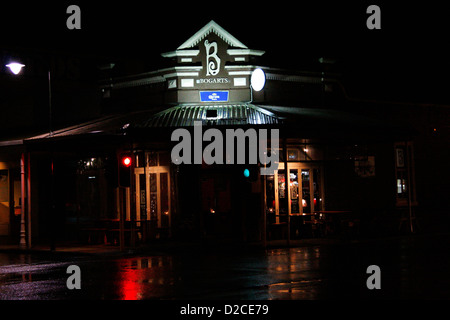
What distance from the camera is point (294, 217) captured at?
2530 cm

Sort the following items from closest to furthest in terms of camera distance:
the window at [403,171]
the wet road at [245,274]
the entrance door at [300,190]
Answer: the wet road at [245,274], the entrance door at [300,190], the window at [403,171]

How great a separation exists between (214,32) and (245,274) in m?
12.3

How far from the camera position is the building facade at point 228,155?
22.5 meters

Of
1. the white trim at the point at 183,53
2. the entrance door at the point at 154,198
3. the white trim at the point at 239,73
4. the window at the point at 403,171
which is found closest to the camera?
the white trim at the point at 183,53

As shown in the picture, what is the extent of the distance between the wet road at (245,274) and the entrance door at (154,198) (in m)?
4.09

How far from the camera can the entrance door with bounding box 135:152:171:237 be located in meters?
25.3

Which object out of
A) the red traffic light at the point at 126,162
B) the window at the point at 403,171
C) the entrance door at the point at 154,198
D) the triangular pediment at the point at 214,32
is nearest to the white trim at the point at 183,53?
the triangular pediment at the point at 214,32

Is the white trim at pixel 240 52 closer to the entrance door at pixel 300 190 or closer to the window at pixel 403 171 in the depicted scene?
the entrance door at pixel 300 190

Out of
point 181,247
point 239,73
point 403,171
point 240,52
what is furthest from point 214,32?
point 403,171

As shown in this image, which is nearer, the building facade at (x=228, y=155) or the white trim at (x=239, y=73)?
the building facade at (x=228, y=155)

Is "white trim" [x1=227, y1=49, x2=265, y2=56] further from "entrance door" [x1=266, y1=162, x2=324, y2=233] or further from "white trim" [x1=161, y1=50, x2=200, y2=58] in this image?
"entrance door" [x1=266, y1=162, x2=324, y2=233]

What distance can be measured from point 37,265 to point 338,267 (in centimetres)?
836
